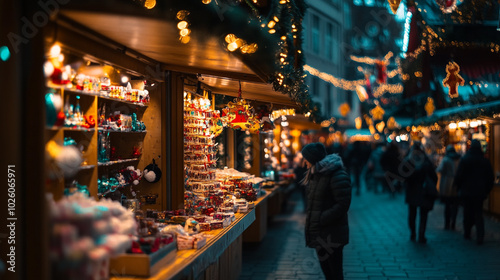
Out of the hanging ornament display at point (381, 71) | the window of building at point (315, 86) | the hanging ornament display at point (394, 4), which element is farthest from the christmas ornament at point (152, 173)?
the window of building at point (315, 86)

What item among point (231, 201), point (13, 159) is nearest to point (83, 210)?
point (13, 159)

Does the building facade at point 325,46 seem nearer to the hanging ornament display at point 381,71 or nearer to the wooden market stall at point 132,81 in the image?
the hanging ornament display at point 381,71

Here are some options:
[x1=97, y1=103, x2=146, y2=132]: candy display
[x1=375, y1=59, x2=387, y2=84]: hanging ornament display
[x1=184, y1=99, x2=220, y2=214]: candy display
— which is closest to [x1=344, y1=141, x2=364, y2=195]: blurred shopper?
[x1=375, y1=59, x2=387, y2=84]: hanging ornament display

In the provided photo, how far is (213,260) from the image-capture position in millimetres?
5637

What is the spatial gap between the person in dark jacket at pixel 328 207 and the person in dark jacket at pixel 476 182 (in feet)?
17.4

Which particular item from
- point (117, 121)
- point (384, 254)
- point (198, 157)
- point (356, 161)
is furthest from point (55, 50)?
point (356, 161)

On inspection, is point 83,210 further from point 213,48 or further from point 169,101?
point 169,101

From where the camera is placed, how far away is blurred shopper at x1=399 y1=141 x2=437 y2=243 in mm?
11031

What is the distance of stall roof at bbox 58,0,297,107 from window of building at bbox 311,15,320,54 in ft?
81.7

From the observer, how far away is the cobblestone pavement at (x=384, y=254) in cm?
848

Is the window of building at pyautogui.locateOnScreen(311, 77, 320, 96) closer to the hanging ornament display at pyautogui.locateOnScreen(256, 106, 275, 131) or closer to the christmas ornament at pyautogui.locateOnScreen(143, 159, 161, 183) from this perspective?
the hanging ornament display at pyautogui.locateOnScreen(256, 106, 275, 131)

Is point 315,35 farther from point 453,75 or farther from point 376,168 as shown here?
point 453,75

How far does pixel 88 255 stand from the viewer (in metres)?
3.46

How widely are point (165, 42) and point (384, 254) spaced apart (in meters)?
6.50
